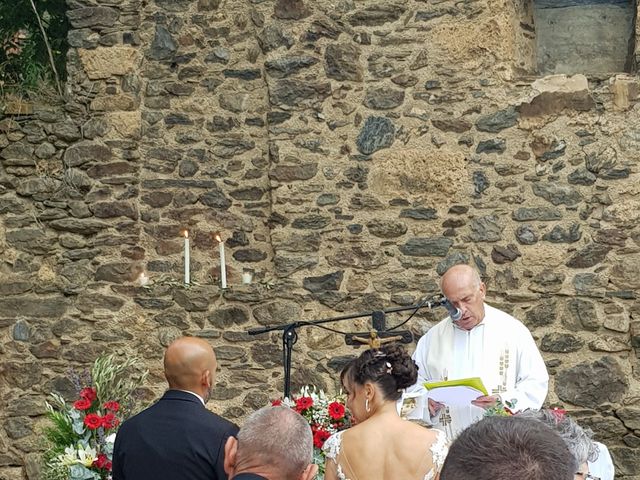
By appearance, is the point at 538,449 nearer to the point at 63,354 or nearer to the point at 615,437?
the point at 615,437

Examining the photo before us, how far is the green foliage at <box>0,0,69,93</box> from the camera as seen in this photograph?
28.7 ft

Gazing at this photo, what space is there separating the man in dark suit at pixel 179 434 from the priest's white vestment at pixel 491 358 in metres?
2.09

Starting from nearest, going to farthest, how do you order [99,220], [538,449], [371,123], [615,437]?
[538,449] → [615,437] → [371,123] → [99,220]

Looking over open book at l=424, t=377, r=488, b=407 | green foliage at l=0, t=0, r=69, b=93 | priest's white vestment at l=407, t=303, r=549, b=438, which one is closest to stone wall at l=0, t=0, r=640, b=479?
green foliage at l=0, t=0, r=69, b=93

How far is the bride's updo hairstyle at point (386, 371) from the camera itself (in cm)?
460

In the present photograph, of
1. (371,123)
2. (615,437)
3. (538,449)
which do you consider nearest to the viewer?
(538,449)

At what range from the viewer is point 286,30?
7.92 m

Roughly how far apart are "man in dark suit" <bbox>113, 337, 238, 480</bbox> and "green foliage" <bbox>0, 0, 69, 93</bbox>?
4.66 metres

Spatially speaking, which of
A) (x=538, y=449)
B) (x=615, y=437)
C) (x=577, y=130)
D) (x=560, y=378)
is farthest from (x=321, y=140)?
(x=538, y=449)

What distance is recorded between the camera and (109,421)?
5.45m

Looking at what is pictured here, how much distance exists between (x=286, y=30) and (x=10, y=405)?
341 cm

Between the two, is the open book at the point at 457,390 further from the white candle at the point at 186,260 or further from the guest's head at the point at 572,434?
the white candle at the point at 186,260

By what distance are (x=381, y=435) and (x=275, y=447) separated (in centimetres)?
118

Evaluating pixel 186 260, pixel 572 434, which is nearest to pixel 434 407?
pixel 572 434
